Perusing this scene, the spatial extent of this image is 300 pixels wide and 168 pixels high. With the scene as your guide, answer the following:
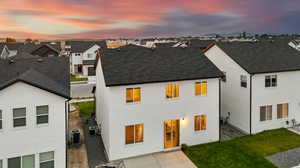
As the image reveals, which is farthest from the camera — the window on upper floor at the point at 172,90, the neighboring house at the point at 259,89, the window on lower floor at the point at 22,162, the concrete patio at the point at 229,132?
the neighboring house at the point at 259,89

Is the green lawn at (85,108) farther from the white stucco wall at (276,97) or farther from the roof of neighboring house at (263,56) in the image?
the white stucco wall at (276,97)

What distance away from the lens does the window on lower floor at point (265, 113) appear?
65.7 feet

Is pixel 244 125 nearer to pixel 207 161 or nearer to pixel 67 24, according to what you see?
pixel 207 161

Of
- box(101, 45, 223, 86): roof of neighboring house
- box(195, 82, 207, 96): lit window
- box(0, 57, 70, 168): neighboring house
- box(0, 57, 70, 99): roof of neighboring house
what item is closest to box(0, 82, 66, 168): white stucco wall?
box(0, 57, 70, 168): neighboring house

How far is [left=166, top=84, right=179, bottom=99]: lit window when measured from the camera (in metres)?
16.4

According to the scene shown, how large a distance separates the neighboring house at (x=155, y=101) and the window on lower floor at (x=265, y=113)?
5226 millimetres

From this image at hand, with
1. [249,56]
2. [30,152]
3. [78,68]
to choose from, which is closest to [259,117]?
[249,56]

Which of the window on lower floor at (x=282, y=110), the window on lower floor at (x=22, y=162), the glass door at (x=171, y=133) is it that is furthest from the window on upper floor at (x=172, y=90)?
the window on lower floor at (x=282, y=110)

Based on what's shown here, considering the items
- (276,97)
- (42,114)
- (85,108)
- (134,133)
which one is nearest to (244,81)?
(276,97)

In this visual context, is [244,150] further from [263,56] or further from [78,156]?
[78,156]

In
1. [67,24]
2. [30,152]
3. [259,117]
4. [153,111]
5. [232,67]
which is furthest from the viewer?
[67,24]

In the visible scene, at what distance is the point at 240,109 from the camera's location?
67.7 ft

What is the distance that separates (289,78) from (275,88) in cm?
201

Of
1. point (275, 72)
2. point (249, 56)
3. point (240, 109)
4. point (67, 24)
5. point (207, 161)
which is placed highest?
point (67, 24)
